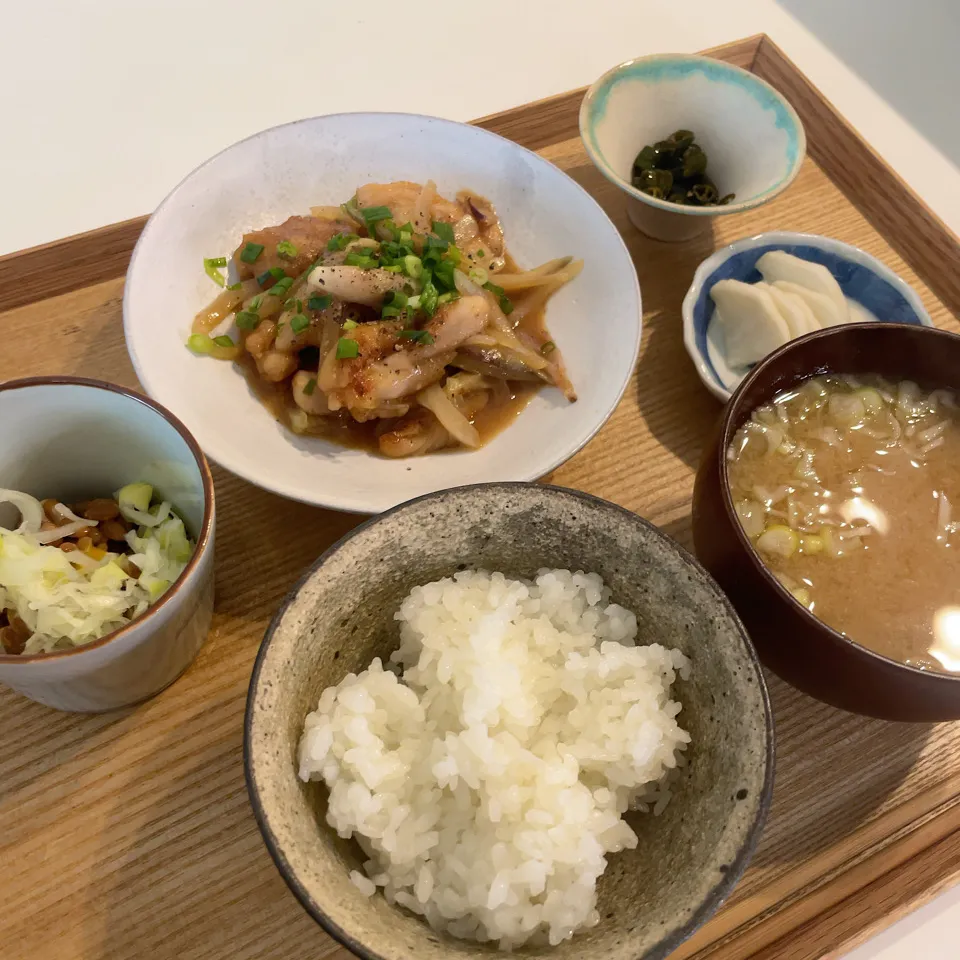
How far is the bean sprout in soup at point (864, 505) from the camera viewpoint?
1412 mm

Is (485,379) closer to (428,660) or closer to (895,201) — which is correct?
(428,660)

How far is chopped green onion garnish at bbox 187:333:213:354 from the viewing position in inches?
75.5

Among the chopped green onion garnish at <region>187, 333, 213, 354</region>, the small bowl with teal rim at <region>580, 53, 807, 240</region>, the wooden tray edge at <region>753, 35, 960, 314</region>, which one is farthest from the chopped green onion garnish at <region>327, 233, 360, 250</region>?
the wooden tray edge at <region>753, 35, 960, 314</region>

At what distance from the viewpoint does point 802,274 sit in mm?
2148

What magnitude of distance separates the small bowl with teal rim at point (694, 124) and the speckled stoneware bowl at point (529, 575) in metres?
1.30

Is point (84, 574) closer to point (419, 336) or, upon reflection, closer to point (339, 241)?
point (419, 336)

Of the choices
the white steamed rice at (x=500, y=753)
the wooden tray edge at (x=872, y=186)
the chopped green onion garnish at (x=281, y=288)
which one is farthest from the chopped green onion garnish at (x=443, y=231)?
the wooden tray edge at (x=872, y=186)

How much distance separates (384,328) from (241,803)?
1.09 meters

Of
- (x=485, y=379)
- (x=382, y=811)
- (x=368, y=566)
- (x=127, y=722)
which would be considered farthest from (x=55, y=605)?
(x=485, y=379)

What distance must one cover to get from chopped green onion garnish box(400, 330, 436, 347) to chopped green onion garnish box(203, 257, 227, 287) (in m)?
0.53

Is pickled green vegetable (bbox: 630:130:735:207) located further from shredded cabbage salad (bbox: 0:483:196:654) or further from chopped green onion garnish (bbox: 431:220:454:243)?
shredded cabbage salad (bbox: 0:483:196:654)

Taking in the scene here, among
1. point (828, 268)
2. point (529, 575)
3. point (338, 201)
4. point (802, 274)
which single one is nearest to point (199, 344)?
point (338, 201)

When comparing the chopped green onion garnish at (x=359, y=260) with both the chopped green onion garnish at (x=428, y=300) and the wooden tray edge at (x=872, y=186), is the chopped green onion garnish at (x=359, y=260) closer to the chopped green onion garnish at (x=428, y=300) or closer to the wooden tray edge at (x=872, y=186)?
the chopped green onion garnish at (x=428, y=300)

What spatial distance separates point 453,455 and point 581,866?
1004mm
